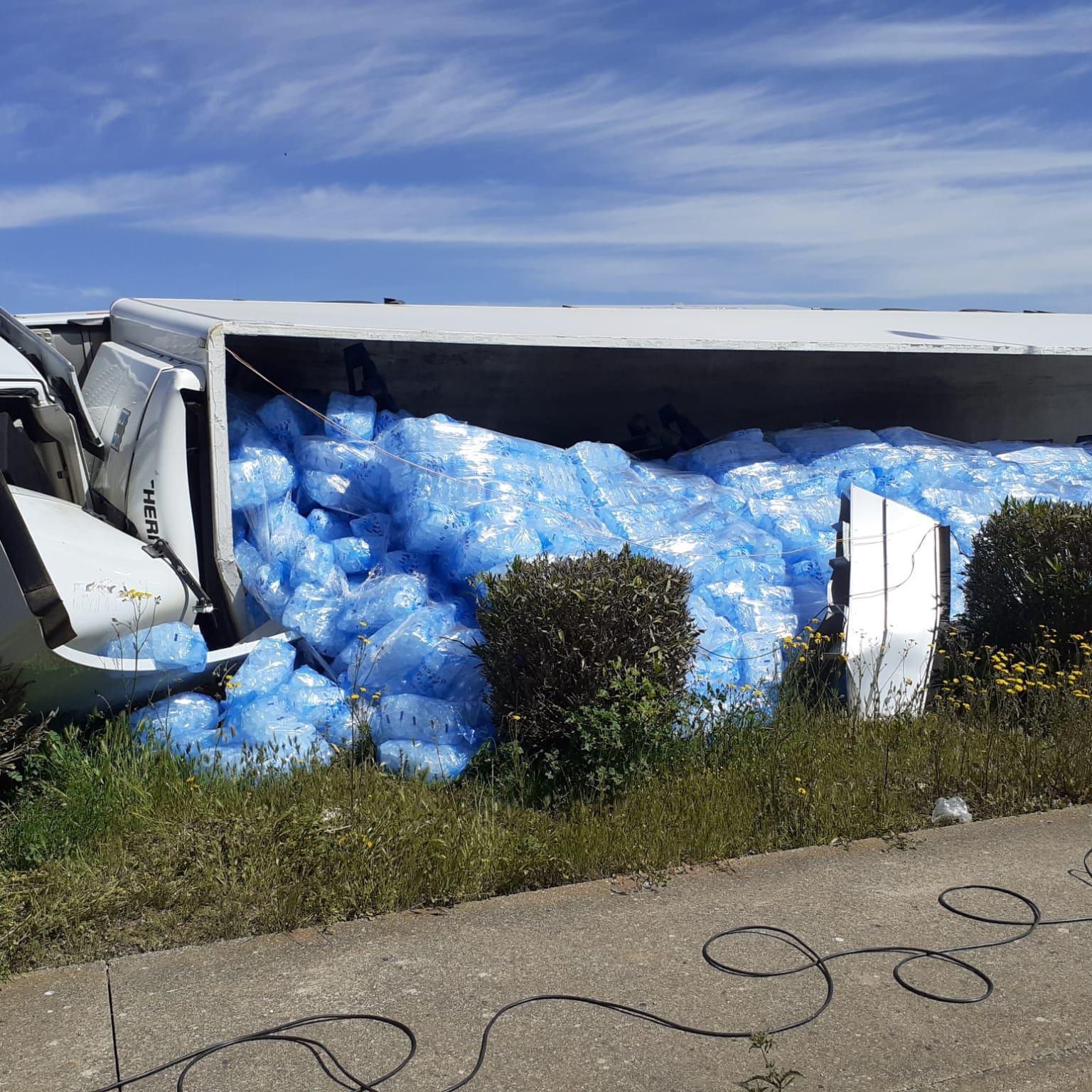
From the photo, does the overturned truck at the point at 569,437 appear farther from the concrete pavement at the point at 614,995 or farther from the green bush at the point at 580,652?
the concrete pavement at the point at 614,995

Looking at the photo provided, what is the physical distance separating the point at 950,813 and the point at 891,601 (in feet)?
5.44

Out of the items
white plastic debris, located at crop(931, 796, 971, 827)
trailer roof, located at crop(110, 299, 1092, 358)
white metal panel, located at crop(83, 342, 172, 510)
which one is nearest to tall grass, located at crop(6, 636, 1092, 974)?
white plastic debris, located at crop(931, 796, 971, 827)

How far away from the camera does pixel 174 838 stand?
438cm

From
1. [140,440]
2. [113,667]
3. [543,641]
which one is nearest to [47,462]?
[140,440]

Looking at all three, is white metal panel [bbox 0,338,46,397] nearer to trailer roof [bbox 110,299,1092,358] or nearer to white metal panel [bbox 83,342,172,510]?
white metal panel [bbox 83,342,172,510]

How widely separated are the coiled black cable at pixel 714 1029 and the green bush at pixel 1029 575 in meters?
2.39

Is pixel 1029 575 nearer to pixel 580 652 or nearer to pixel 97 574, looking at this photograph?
pixel 580 652

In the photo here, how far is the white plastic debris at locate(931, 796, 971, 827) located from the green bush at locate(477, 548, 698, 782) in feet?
Answer: 3.95

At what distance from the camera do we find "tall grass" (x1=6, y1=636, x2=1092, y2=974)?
159 inches

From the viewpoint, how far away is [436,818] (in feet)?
15.0

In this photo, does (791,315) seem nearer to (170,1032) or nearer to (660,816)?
(660,816)

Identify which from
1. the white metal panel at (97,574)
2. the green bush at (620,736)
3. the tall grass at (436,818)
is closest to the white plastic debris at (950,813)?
the tall grass at (436,818)

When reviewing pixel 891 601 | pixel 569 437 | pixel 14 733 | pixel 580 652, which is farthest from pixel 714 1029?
pixel 569 437

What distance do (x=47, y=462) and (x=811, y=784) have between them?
5.30 meters
